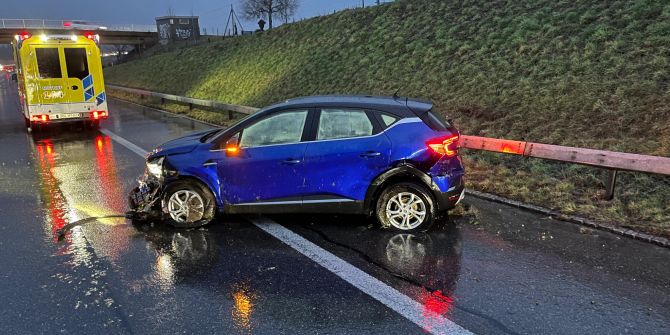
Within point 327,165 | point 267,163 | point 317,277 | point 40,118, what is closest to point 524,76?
point 327,165

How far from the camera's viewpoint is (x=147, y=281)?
4.40 m

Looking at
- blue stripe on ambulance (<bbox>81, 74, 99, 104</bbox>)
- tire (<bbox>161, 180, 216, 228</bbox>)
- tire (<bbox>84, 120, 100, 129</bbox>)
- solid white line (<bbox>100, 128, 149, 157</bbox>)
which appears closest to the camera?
tire (<bbox>161, 180, 216, 228</bbox>)

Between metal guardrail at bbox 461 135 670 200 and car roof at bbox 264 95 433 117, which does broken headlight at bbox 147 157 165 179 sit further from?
metal guardrail at bbox 461 135 670 200

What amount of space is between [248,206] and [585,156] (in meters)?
4.44

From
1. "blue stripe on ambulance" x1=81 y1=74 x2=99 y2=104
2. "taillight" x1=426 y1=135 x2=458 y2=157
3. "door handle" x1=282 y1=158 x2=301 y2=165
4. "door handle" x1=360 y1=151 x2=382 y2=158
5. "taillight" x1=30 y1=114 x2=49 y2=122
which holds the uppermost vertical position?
"blue stripe on ambulance" x1=81 y1=74 x2=99 y2=104

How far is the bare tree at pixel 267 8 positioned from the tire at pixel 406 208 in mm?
45977

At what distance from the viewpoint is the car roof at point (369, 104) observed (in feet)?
18.1

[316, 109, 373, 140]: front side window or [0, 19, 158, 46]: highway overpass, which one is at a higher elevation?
[0, 19, 158, 46]: highway overpass

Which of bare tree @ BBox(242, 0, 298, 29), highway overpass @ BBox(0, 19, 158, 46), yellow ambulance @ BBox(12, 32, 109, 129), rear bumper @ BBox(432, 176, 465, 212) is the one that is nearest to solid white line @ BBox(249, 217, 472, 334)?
rear bumper @ BBox(432, 176, 465, 212)

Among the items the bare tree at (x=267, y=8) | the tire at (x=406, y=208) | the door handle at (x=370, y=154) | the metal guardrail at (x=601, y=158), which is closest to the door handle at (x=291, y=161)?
the door handle at (x=370, y=154)

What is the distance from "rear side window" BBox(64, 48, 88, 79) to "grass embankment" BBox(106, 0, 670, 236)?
6.42 m

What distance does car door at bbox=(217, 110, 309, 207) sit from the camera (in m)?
5.52

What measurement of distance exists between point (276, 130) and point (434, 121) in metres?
1.83

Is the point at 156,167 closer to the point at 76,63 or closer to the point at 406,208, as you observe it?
the point at 406,208
